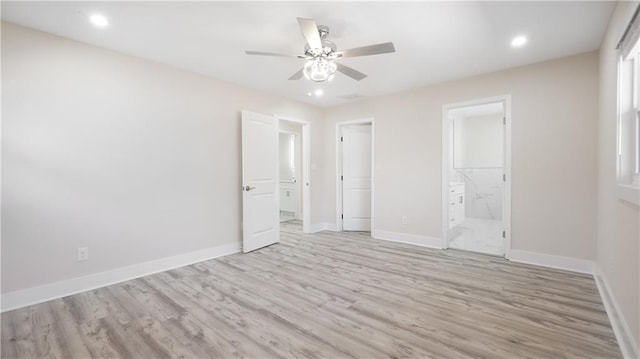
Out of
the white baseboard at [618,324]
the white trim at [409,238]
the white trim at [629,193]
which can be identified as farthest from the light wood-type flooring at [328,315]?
the white trim at [629,193]

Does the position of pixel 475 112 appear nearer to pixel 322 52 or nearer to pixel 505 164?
pixel 505 164

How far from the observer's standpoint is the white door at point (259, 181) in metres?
4.05

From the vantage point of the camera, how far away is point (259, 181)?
429 centimetres

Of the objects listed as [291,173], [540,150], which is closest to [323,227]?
[291,173]

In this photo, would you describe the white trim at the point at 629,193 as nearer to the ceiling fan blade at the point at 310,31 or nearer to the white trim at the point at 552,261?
the white trim at the point at 552,261

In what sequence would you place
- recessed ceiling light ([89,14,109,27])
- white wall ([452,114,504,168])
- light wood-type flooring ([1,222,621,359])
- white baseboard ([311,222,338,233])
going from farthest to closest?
white wall ([452,114,504,168]) < white baseboard ([311,222,338,233]) < recessed ceiling light ([89,14,109,27]) < light wood-type flooring ([1,222,621,359])

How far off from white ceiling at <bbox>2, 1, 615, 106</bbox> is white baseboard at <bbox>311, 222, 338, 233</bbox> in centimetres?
310

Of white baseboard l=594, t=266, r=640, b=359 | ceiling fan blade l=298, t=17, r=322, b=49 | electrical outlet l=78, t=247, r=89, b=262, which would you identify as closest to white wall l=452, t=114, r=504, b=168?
white baseboard l=594, t=266, r=640, b=359

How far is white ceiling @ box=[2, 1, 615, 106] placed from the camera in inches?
86.4

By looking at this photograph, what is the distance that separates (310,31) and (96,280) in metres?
3.25

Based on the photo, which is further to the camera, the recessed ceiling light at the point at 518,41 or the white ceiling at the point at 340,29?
the recessed ceiling light at the point at 518,41

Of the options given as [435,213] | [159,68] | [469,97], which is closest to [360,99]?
[469,97]

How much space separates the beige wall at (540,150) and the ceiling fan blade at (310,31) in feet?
8.58

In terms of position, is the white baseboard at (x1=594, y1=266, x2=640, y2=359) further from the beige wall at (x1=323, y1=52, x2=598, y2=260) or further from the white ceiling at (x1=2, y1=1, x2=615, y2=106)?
the white ceiling at (x1=2, y1=1, x2=615, y2=106)
